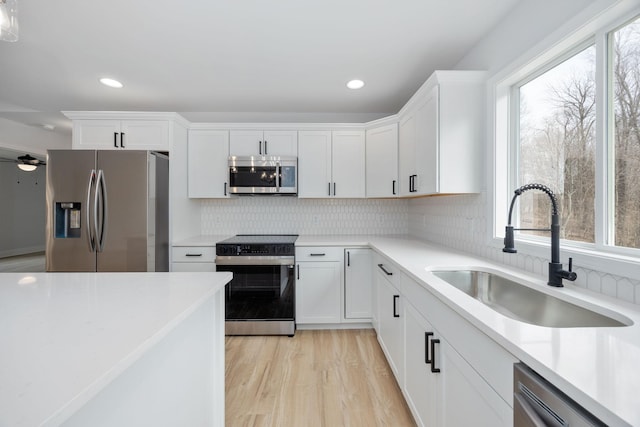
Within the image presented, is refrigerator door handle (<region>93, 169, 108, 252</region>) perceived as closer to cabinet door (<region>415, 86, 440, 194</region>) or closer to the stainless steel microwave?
the stainless steel microwave

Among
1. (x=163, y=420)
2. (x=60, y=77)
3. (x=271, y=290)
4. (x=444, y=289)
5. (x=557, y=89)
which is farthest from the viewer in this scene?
(x=271, y=290)

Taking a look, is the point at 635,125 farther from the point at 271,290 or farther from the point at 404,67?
the point at 271,290

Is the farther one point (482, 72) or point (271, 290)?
point (271, 290)

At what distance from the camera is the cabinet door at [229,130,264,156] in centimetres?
311

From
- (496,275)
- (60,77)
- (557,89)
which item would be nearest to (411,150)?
(557,89)

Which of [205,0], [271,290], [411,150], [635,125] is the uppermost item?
[205,0]

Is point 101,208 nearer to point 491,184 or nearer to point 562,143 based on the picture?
point 491,184

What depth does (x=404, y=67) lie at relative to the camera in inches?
92.7

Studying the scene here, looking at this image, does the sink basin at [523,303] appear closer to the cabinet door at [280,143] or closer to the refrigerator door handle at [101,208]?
the cabinet door at [280,143]

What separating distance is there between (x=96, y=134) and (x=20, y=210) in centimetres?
632

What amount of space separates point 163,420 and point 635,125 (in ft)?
6.85

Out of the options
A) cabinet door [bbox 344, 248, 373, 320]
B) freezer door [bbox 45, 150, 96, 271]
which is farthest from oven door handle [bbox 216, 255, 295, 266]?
freezer door [bbox 45, 150, 96, 271]

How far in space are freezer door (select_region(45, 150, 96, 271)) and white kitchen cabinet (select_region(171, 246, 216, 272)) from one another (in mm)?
667

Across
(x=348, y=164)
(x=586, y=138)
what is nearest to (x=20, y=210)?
(x=348, y=164)
